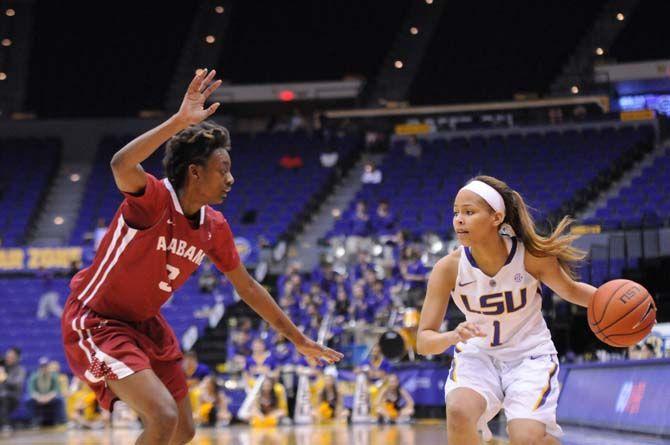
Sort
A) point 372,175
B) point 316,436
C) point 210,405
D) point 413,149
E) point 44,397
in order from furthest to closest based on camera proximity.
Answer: point 413,149, point 372,175, point 44,397, point 210,405, point 316,436

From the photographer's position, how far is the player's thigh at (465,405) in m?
4.73

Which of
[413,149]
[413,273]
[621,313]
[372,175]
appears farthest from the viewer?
[413,149]

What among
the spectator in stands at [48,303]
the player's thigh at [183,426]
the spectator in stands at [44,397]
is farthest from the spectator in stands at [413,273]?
the player's thigh at [183,426]

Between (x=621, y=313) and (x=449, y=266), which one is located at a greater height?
(x=449, y=266)

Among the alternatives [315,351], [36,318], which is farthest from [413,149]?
[315,351]

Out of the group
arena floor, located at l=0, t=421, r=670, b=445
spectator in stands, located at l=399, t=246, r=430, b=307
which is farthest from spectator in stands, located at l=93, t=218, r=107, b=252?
spectator in stands, located at l=399, t=246, r=430, b=307

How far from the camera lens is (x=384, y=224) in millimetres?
20750

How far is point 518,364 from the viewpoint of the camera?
4.98m

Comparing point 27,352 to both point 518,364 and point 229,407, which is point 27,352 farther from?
point 518,364

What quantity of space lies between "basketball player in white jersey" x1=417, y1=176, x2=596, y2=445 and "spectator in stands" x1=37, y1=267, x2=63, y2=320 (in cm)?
1770

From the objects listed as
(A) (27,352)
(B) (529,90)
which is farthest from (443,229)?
(A) (27,352)

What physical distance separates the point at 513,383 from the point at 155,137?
6.71 feet

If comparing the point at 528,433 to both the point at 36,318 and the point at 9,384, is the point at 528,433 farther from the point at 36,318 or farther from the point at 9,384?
the point at 36,318

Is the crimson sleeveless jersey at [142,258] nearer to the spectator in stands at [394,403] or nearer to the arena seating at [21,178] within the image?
the spectator in stands at [394,403]
